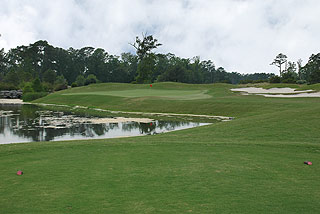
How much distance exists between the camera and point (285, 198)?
217 inches

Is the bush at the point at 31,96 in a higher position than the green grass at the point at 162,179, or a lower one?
higher

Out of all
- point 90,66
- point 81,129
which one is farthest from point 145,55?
point 81,129

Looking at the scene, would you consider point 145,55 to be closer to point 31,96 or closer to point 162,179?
point 31,96

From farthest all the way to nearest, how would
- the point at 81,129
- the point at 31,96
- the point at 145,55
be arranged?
the point at 145,55 < the point at 31,96 < the point at 81,129

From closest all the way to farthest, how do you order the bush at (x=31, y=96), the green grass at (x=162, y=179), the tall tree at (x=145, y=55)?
the green grass at (x=162, y=179) < the bush at (x=31, y=96) < the tall tree at (x=145, y=55)

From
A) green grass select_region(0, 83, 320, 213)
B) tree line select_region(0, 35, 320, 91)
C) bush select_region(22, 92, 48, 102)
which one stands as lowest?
green grass select_region(0, 83, 320, 213)

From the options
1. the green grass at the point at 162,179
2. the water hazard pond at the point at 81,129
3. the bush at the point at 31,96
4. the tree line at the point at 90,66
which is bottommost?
the water hazard pond at the point at 81,129

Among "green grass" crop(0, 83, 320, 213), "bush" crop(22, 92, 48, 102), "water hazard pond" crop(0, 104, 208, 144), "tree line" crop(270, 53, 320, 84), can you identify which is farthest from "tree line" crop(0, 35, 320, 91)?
"green grass" crop(0, 83, 320, 213)

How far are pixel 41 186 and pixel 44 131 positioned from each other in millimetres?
15452

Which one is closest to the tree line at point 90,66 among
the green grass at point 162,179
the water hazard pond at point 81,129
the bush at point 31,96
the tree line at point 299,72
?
the tree line at point 299,72

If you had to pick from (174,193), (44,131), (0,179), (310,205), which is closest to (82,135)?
(44,131)

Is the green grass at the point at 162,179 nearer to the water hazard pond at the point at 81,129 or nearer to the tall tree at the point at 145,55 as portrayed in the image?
the water hazard pond at the point at 81,129

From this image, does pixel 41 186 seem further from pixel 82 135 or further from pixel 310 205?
pixel 82 135

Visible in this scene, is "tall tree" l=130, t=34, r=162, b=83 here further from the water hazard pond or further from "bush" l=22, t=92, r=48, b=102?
the water hazard pond
